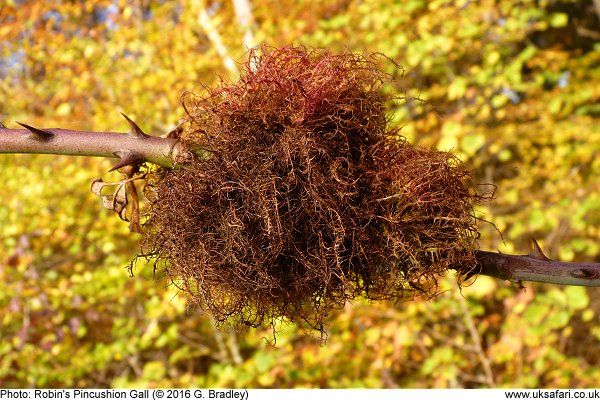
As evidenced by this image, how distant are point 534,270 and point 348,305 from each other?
10.0 ft

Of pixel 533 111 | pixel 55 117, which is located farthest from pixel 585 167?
pixel 55 117

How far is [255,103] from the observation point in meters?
1.03

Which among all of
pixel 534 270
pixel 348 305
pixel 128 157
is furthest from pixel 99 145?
pixel 348 305

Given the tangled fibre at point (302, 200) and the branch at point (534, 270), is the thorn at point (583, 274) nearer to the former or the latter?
the branch at point (534, 270)

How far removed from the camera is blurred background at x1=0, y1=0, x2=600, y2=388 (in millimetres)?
3980

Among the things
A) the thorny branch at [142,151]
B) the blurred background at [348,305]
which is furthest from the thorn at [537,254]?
the blurred background at [348,305]

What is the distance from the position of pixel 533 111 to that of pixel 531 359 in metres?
1.89

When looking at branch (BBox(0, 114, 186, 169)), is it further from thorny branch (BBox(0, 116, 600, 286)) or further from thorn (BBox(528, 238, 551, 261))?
thorn (BBox(528, 238, 551, 261))

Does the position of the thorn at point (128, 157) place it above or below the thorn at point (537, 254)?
above

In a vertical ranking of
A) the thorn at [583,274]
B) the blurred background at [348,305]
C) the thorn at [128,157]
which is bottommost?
the thorn at [583,274]

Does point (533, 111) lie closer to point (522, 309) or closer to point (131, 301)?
point (522, 309)

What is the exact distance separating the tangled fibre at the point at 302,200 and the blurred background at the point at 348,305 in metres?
2.57

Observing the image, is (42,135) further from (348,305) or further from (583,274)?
Answer: (348,305)

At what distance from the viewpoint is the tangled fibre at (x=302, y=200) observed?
3.25ft
